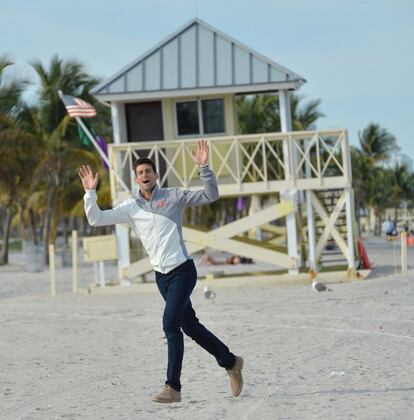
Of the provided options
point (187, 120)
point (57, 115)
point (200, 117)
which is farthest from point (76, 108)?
point (57, 115)

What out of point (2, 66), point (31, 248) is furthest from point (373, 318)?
point (2, 66)

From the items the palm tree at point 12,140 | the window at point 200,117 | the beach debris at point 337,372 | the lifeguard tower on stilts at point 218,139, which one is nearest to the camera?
the beach debris at point 337,372

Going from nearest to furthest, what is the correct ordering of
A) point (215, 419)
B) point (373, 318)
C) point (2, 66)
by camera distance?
point (215, 419) → point (373, 318) → point (2, 66)

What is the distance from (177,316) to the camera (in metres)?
6.95

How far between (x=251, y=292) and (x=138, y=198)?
471 inches

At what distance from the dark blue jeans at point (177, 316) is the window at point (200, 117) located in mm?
15258

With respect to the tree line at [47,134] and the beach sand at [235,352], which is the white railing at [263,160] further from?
the tree line at [47,134]

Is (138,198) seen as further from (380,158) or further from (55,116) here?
(380,158)

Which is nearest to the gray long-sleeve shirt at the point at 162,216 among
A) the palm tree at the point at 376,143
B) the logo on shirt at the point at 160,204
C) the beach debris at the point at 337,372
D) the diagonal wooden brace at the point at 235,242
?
the logo on shirt at the point at 160,204

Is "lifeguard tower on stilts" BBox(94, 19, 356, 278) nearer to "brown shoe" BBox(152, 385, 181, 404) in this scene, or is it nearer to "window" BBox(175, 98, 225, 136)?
"window" BBox(175, 98, 225, 136)

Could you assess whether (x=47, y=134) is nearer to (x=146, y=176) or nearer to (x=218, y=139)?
(x=218, y=139)

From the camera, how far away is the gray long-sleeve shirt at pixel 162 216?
707cm

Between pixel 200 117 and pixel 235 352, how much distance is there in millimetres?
12530

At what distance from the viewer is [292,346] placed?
10500mm
